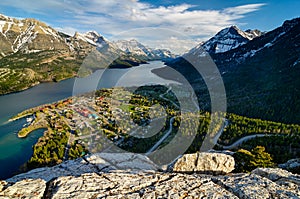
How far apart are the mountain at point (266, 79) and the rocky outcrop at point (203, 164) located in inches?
1776

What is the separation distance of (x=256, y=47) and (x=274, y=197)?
153876 millimetres

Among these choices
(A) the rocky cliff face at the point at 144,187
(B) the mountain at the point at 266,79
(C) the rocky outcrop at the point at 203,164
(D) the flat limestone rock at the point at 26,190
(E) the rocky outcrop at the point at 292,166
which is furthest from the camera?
(B) the mountain at the point at 266,79

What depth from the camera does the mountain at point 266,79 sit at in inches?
2183

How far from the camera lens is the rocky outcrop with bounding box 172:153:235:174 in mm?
10026

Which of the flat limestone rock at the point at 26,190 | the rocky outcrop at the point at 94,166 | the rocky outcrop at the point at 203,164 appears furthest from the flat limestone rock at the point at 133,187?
the rocky outcrop at the point at 203,164

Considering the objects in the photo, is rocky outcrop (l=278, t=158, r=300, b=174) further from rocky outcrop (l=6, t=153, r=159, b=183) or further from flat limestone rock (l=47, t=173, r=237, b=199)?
flat limestone rock (l=47, t=173, r=237, b=199)

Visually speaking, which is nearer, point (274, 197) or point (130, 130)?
point (274, 197)

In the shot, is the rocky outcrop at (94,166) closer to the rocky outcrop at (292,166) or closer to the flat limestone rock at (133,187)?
the flat limestone rock at (133,187)

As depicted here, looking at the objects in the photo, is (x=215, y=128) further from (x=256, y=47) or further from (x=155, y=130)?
(x=256, y=47)

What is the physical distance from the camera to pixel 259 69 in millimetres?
103625

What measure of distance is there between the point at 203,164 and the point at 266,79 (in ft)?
296

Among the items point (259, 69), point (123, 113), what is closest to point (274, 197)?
point (123, 113)

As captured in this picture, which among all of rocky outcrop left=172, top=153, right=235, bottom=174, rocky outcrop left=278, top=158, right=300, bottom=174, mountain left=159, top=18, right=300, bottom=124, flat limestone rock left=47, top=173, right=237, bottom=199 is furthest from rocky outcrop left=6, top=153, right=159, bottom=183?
mountain left=159, top=18, right=300, bottom=124

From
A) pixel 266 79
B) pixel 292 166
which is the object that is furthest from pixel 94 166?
pixel 266 79
